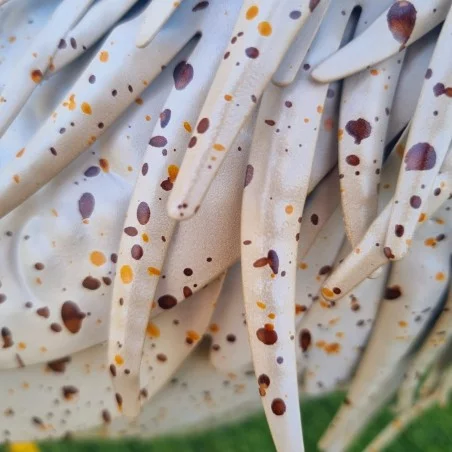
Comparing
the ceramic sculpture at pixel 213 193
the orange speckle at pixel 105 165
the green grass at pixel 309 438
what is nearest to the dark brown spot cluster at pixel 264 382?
the ceramic sculpture at pixel 213 193

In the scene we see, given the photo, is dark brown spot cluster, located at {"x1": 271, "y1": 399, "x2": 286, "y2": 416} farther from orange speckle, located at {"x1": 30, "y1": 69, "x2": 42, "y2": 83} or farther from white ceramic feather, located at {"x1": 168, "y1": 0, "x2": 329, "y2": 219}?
orange speckle, located at {"x1": 30, "y1": 69, "x2": 42, "y2": 83}

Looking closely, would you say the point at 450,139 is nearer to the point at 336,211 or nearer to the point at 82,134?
the point at 336,211

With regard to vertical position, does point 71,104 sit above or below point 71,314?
above

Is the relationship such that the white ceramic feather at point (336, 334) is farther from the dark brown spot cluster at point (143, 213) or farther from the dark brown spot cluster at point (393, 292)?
the dark brown spot cluster at point (143, 213)

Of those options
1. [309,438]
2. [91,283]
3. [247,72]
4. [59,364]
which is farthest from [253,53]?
[309,438]

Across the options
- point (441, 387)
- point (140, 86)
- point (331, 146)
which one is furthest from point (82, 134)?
point (441, 387)

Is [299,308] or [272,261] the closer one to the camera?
[272,261]

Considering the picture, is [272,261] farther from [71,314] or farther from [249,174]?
[71,314]
